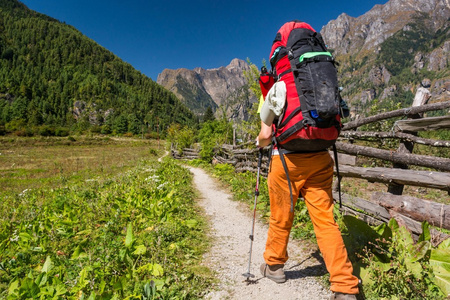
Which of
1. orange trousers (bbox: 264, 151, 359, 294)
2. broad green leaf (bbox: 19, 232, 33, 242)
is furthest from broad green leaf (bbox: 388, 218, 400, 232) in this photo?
broad green leaf (bbox: 19, 232, 33, 242)

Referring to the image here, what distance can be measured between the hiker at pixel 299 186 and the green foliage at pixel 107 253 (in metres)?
1.34

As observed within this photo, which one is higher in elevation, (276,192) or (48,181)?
(276,192)

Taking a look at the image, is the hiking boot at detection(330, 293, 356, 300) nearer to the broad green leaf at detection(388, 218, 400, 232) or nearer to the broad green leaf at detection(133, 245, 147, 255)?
the broad green leaf at detection(388, 218, 400, 232)

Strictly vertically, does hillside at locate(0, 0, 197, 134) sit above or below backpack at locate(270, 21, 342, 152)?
above

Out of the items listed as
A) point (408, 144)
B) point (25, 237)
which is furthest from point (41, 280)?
point (408, 144)

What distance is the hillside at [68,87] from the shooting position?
118 meters

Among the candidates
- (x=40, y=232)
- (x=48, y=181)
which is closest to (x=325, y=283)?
(x=40, y=232)

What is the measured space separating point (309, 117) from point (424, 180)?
7.26ft

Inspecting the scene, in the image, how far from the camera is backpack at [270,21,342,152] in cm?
198

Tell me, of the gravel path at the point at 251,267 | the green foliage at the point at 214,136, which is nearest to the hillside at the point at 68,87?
the green foliage at the point at 214,136

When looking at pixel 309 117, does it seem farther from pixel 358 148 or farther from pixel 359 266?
pixel 358 148

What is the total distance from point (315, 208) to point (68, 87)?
18602 centimetres

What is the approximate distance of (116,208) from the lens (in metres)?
4.68

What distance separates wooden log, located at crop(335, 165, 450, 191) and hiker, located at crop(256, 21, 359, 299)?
1.60 metres
